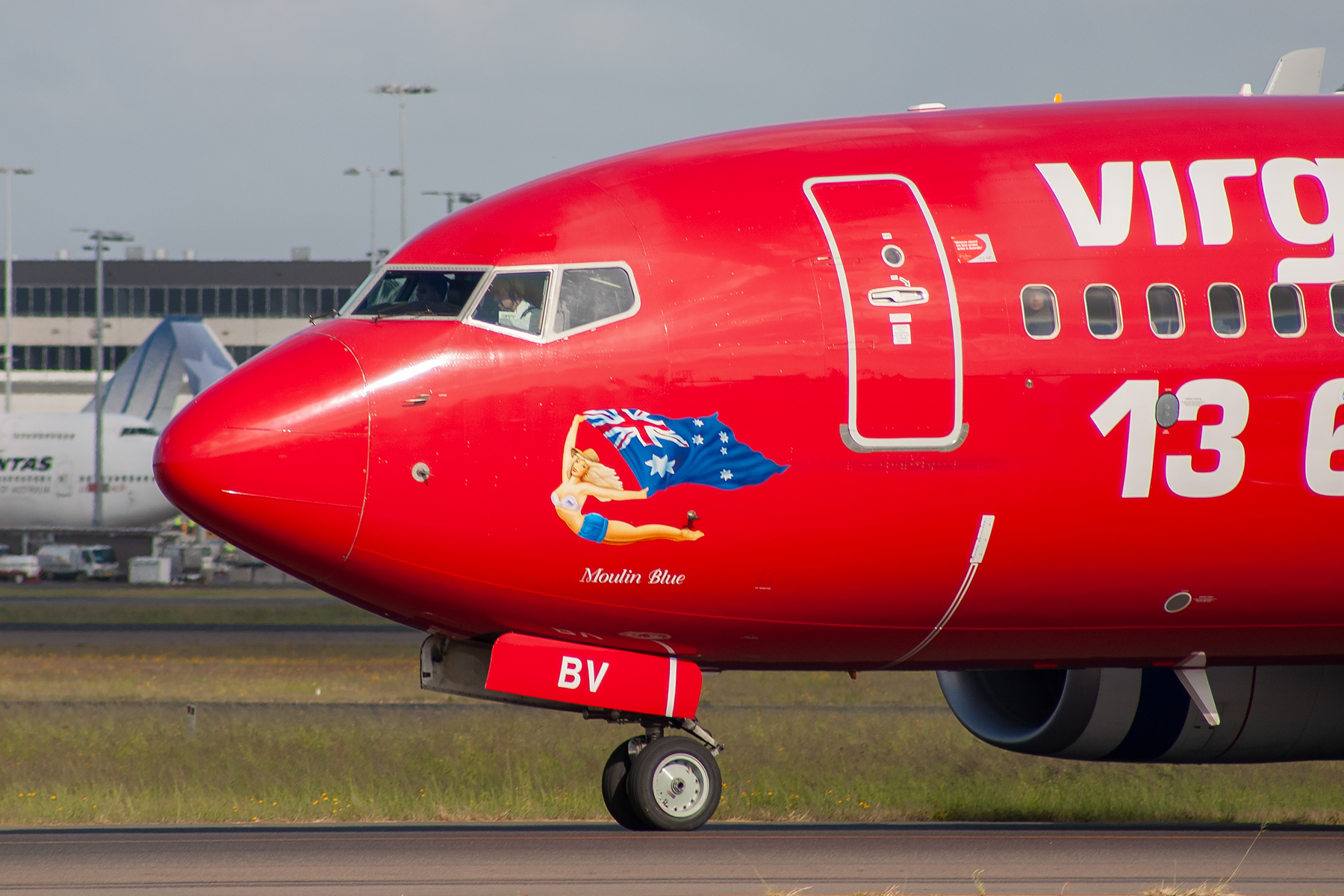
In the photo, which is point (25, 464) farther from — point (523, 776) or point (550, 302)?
point (550, 302)

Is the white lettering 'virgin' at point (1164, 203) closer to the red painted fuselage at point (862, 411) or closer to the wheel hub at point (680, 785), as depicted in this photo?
the red painted fuselage at point (862, 411)

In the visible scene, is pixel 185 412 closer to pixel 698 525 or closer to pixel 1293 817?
pixel 698 525

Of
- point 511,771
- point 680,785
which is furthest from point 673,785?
point 511,771

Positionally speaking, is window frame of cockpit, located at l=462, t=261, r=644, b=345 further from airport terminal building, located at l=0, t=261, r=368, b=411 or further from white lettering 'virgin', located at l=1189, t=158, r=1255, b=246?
airport terminal building, located at l=0, t=261, r=368, b=411

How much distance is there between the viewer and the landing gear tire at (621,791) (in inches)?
502

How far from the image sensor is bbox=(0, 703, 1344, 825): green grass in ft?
57.3

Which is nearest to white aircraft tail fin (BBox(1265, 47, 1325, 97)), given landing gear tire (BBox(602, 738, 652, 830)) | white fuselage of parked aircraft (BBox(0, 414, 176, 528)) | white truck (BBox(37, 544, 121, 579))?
landing gear tire (BBox(602, 738, 652, 830))

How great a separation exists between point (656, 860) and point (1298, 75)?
10.8m

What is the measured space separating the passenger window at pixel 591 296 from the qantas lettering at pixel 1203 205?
12.5ft

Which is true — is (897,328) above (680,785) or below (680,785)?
above

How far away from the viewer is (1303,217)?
13352 millimetres

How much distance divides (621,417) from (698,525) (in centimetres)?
103

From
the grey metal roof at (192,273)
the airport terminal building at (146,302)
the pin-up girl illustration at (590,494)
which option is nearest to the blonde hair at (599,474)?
the pin-up girl illustration at (590,494)

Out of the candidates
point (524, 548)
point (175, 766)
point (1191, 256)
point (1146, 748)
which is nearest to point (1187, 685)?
point (1146, 748)
